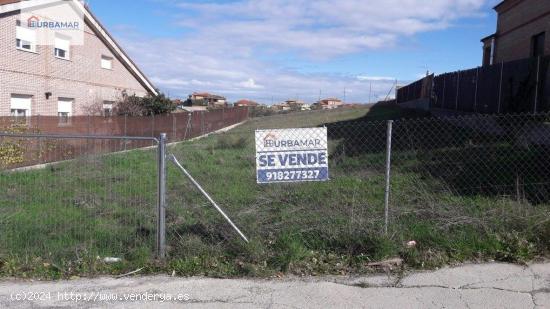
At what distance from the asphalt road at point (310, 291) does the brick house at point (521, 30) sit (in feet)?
50.1

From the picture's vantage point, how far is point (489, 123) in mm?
13406

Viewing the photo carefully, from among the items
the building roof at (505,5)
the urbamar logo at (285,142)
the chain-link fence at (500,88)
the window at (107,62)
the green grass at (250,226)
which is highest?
the building roof at (505,5)

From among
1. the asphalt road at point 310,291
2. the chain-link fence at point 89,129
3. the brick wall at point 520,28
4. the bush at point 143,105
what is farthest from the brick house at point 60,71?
the brick wall at point 520,28

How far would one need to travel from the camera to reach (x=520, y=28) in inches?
829

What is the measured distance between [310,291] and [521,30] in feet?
64.6

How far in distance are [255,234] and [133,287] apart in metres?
1.55

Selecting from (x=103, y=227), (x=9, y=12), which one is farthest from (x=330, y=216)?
(x=9, y=12)

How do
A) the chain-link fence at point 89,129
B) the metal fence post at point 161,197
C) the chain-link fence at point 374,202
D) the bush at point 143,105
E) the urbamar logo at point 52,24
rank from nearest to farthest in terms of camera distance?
the metal fence post at point 161,197 < the chain-link fence at point 374,202 < the chain-link fence at point 89,129 < the urbamar logo at point 52,24 < the bush at point 143,105

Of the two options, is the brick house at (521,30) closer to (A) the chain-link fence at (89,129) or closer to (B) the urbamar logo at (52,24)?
(A) the chain-link fence at (89,129)

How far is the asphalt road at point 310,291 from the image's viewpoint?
457cm

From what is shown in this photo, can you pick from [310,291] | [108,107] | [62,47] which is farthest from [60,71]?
[310,291]

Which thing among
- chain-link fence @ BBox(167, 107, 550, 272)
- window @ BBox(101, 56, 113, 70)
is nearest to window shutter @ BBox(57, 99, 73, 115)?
window @ BBox(101, 56, 113, 70)

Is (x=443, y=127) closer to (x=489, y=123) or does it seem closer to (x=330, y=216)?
(x=489, y=123)

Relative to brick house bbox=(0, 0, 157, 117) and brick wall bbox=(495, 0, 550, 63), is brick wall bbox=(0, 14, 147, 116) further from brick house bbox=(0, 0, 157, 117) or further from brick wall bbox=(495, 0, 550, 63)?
brick wall bbox=(495, 0, 550, 63)
